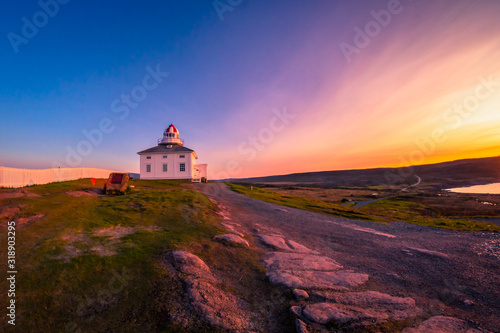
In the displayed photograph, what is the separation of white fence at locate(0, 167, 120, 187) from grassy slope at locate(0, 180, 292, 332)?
37.4 feet

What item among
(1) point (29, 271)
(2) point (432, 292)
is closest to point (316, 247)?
(2) point (432, 292)

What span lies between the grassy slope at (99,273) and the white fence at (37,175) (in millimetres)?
11401

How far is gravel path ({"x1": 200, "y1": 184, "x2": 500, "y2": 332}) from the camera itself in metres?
5.74

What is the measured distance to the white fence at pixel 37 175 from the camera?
18188 millimetres

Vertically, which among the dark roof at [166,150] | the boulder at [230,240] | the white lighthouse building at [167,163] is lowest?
the boulder at [230,240]

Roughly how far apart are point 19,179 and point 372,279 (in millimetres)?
29018

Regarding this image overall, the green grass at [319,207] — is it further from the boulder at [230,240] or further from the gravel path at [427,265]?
the boulder at [230,240]

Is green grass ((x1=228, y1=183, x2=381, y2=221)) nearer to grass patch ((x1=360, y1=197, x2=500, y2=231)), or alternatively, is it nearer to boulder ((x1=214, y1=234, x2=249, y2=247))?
grass patch ((x1=360, y1=197, x2=500, y2=231))

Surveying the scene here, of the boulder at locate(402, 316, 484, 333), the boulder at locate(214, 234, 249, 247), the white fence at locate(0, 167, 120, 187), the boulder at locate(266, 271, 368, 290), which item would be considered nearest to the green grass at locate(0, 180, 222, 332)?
the boulder at locate(214, 234, 249, 247)

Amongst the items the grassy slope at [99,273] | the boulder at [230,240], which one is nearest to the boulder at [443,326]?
the grassy slope at [99,273]

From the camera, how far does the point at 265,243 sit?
9.77 metres

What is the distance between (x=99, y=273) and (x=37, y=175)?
24394mm

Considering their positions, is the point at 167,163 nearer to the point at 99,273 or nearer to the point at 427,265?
the point at 99,273

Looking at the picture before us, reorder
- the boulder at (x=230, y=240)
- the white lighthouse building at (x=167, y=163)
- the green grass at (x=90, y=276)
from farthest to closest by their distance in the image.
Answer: the white lighthouse building at (x=167, y=163) → the boulder at (x=230, y=240) → the green grass at (x=90, y=276)
